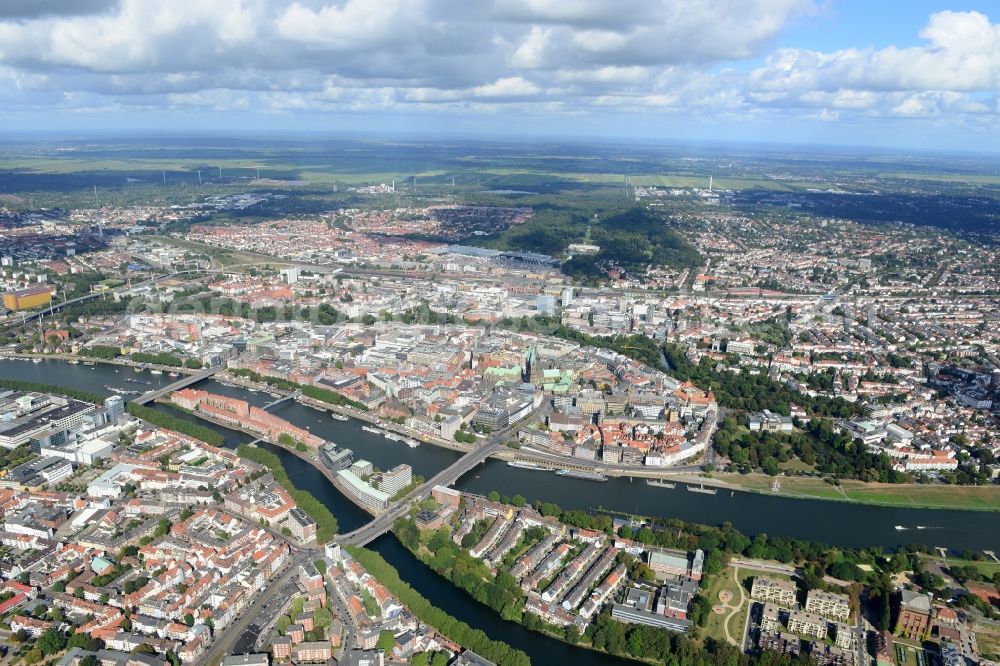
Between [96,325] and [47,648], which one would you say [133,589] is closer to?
[47,648]

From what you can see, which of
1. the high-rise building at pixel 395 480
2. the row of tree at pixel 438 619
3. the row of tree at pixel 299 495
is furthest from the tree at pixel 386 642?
the high-rise building at pixel 395 480

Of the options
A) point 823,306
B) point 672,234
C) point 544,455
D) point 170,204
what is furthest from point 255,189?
point 544,455

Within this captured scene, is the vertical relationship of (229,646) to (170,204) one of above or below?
below

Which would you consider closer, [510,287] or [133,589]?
[133,589]

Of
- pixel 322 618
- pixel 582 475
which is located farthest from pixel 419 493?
pixel 322 618

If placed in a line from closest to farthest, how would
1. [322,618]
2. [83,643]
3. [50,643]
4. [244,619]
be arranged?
[50,643]
[83,643]
[322,618]
[244,619]

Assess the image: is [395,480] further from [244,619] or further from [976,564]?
[976,564]

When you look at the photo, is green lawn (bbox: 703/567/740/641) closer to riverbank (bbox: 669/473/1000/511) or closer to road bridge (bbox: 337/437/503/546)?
riverbank (bbox: 669/473/1000/511)

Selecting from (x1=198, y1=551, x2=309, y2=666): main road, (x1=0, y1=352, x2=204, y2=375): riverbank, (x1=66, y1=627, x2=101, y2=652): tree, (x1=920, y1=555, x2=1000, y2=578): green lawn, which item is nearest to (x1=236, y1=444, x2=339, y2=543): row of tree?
(x1=198, y1=551, x2=309, y2=666): main road
